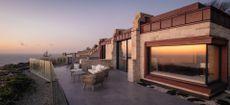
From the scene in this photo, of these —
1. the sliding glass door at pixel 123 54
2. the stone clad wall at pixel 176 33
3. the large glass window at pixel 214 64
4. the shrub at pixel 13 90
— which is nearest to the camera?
the stone clad wall at pixel 176 33

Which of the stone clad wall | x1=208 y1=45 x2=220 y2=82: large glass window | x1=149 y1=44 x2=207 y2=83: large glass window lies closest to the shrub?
the stone clad wall

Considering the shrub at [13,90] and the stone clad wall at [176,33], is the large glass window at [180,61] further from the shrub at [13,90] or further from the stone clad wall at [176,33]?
the shrub at [13,90]

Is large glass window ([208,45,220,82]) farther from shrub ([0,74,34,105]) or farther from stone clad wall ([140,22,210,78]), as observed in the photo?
shrub ([0,74,34,105])

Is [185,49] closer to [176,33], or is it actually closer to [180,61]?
[176,33]

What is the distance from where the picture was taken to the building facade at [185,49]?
4.71m

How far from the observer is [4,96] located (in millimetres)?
5598

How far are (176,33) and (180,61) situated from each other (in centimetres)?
188

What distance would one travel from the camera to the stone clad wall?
15.2ft

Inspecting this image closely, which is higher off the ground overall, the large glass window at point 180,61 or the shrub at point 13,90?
the large glass window at point 180,61

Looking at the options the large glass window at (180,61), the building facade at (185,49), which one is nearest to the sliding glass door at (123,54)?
the building facade at (185,49)

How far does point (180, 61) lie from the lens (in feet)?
21.7

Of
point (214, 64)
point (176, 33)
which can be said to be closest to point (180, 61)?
point (214, 64)

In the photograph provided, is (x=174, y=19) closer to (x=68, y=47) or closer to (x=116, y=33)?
(x=116, y=33)

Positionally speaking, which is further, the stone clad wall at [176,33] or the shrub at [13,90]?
the shrub at [13,90]
